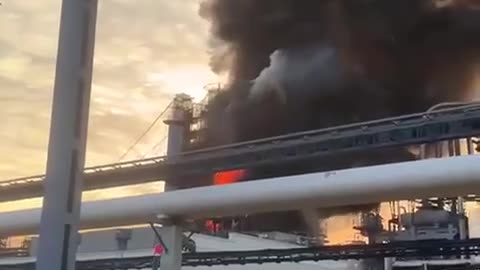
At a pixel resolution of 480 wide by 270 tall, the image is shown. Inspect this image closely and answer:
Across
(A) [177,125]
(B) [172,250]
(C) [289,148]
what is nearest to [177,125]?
(A) [177,125]

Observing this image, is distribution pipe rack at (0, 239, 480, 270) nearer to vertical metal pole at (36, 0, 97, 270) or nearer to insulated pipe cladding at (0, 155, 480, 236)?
insulated pipe cladding at (0, 155, 480, 236)

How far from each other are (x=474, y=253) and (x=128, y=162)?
10.2 meters

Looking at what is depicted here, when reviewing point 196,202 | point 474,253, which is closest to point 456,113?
point 474,253

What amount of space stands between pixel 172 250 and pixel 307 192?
3.24m

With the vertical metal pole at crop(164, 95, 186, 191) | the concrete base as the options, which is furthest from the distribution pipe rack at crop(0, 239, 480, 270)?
the vertical metal pole at crop(164, 95, 186, 191)

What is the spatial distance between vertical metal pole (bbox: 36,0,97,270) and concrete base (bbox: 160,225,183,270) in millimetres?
7079

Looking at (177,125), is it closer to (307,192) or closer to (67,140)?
(307,192)

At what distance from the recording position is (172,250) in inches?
467

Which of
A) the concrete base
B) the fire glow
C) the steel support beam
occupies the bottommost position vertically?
the concrete base

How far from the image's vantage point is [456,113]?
43.0 feet

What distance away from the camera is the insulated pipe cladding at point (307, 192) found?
8836 millimetres

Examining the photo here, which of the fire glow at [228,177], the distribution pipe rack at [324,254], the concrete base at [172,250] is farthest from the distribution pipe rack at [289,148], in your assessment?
the concrete base at [172,250]

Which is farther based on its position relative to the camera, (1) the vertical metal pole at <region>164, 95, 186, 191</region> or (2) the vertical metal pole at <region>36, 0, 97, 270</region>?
(1) the vertical metal pole at <region>164, 95, 186, 191</region>

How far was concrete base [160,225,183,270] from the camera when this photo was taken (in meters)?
11.8
